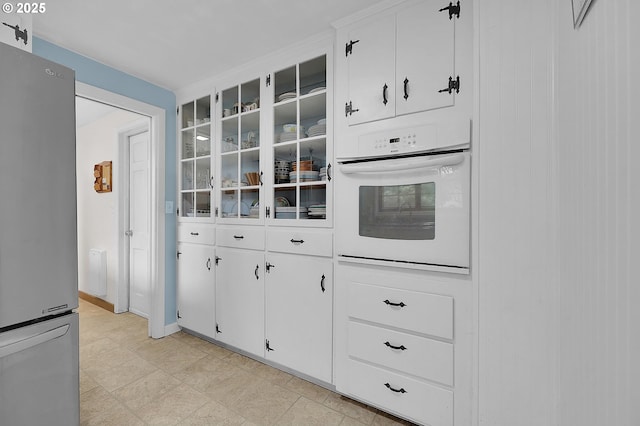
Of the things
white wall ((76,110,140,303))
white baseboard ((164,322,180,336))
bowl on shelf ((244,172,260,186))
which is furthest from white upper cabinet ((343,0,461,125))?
white wall ((76,110,140,303))

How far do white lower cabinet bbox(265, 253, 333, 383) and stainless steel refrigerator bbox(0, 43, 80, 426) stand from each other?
3.89 feet

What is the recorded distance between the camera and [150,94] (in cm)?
272

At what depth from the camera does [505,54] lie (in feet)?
3.90

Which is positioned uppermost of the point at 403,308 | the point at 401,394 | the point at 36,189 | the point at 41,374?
the point at 36,189

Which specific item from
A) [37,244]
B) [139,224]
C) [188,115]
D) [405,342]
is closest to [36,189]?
[37,244]

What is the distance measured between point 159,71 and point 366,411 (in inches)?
124

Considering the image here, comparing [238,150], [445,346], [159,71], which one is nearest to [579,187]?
[445,346]

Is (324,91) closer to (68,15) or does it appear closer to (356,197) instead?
(356,197)

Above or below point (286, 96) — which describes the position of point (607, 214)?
below

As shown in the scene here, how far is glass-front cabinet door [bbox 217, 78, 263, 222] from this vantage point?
2.37 m

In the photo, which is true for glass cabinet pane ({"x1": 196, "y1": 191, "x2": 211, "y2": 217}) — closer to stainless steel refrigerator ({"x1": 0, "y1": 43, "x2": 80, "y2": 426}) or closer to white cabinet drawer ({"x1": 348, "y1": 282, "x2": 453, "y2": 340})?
stainless steel refrigerator ({"x1": 0, "y1": 43, "x2": 80, "y2": 426})

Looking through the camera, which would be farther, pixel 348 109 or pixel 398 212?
pixel 348 109

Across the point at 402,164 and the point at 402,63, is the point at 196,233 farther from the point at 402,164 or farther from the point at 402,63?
the point at 402,63

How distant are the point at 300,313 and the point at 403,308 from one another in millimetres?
794
